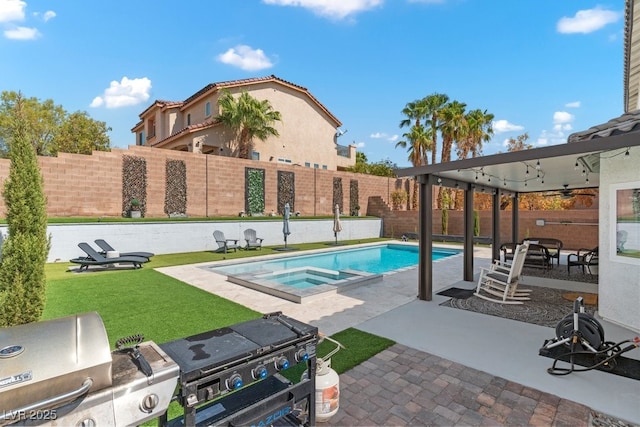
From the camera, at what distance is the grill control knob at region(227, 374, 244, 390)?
2.07 meters

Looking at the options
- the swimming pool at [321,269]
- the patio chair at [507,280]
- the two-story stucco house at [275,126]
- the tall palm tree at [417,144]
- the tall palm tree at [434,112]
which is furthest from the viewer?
the tall palm tree at [434,112]

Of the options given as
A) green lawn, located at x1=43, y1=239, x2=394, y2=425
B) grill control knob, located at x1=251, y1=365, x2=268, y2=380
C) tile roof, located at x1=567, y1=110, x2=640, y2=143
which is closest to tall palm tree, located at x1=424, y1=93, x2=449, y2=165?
tile roof, located at x1=567, y1=110, x2=640, y2=143

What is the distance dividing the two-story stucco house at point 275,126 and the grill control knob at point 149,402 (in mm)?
21875

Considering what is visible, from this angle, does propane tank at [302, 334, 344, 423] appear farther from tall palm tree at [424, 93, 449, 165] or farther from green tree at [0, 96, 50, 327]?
tall palm tree at [424, 93, 449, 165]

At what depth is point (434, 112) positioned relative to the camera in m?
26.1

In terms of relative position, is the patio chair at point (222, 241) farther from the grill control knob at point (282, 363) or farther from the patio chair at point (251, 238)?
the grill control knob at point (282, 363)

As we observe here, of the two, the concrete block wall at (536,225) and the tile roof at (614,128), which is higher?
the tile roof at (614,128)

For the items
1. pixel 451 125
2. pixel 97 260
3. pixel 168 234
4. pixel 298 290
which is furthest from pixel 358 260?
pixel 451 125

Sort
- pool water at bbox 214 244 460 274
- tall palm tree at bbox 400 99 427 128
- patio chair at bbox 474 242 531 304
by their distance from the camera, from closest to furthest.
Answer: patio chair at bbox 474 242 531 304 < pool water at bbox 214 244 460 274 < tall palm tree at bbox 400 99 427 128

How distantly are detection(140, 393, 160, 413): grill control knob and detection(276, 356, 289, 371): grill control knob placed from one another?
2.62 ft

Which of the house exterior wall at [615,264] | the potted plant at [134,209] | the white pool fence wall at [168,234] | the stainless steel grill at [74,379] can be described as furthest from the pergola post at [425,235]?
the potted plant at [134,209]

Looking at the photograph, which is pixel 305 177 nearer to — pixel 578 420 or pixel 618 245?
pixel 618 245

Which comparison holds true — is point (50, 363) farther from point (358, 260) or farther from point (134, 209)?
point (134, 209)

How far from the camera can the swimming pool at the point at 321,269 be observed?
7.89 meters
